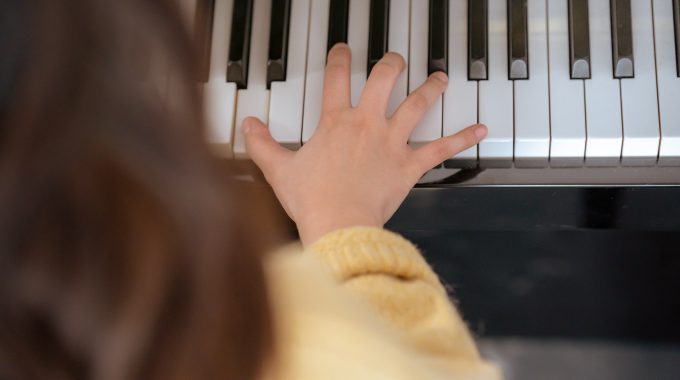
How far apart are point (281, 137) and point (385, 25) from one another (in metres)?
0.18

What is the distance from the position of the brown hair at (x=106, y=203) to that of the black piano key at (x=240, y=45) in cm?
47

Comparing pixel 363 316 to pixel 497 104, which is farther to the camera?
pixel 497 104

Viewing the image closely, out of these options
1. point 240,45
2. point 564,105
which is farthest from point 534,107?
point 240,45

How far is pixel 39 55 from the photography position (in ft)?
1.37

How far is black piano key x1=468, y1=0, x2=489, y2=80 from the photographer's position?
95 cm

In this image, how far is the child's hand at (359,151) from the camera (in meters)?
0.91

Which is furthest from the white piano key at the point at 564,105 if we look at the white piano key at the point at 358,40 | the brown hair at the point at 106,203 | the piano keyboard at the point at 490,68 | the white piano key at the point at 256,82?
the brown hair at the point at 106,203

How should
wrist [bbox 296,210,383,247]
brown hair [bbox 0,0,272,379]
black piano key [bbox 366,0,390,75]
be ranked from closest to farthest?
brown hair [bbox 0,0,272,379] < wrist [bbox 296,210,383,247] < black piano key [bbox 366,0,390,75]

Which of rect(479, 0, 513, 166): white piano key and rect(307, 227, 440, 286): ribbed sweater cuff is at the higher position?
rect(479, 0, 513, 166): white piano key

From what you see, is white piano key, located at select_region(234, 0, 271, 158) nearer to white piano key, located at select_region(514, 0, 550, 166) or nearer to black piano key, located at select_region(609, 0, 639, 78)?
white piano key, located at select_region(514, 0, 550, 166)

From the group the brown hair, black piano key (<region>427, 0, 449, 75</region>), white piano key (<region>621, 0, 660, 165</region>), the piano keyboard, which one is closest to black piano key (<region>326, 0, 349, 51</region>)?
the piano keyboard

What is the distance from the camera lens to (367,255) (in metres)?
0.77

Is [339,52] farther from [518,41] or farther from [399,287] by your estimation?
[399,287]

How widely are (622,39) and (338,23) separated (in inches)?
12.9
